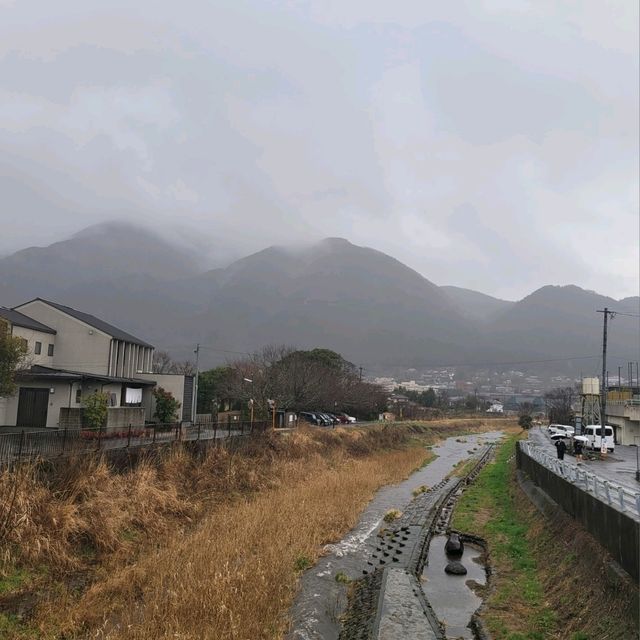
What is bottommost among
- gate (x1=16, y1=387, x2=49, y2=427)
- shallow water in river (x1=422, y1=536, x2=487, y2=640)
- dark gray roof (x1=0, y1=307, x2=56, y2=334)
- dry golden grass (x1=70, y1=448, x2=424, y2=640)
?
shallow water in river (x1=422, y1=536, x2=487, y2=640)

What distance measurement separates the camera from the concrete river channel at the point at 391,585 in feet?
34.7

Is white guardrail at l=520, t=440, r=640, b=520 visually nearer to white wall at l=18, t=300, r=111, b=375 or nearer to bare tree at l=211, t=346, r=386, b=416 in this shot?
bare tree at l=211, t=346, r=386, b=416

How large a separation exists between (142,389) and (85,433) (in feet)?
93.9

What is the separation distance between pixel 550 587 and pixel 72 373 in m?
33.1

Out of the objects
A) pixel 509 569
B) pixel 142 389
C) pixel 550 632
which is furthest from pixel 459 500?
pixel 142 389

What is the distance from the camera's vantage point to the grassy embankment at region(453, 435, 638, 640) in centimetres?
902

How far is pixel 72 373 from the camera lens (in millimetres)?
36375

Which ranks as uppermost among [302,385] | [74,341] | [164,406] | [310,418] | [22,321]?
[22,321]

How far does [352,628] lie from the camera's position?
34.9 feet

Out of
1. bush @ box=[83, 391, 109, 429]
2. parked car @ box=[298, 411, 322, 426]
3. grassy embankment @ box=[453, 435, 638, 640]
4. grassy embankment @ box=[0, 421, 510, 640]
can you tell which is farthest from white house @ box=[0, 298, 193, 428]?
grassy embankment @ box=[453, 435, 638, 640]

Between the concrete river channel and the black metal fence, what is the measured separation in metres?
8.61

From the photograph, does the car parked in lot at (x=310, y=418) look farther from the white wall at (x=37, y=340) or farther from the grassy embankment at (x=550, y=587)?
the grassy embankment at (x=550, y=587)

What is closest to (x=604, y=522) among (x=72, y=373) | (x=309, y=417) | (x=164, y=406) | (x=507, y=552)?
(x=507, y=552)

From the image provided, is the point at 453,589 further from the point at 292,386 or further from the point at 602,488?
the point at 292,386
